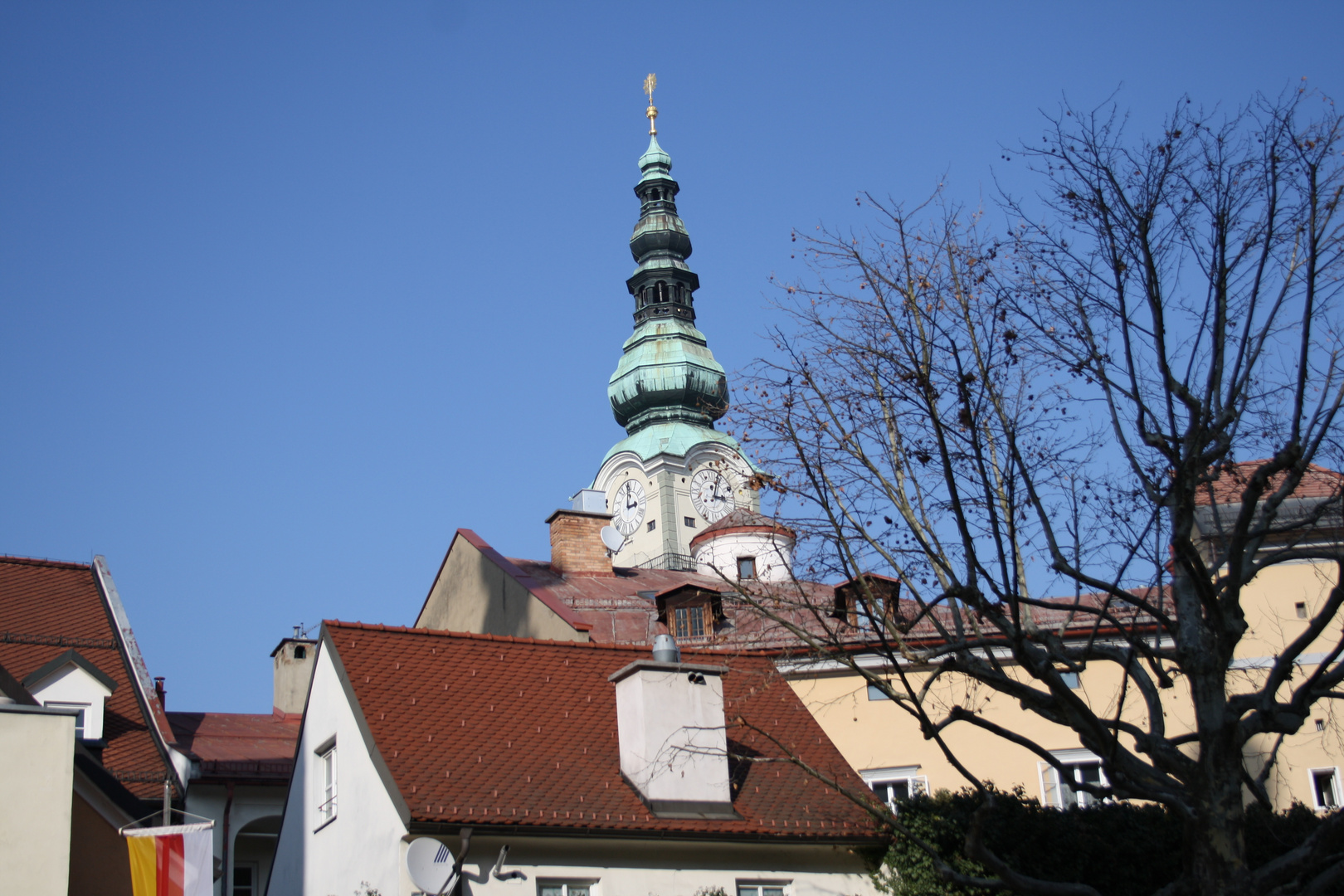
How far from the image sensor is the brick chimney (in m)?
35.7

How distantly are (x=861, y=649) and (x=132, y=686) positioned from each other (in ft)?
41.7

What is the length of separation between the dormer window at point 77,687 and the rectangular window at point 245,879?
4.15 meters

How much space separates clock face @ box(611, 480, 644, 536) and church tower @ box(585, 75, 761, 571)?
44 millimetres

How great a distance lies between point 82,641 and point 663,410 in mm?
55274

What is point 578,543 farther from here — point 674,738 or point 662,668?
point 674,738

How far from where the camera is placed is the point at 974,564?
14141 millimetres

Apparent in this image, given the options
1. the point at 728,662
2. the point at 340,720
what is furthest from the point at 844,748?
the point at 340,720

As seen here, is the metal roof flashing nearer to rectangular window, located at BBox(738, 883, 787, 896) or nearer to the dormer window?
rectangular window, located at BBox(738, 883, 787, 896)

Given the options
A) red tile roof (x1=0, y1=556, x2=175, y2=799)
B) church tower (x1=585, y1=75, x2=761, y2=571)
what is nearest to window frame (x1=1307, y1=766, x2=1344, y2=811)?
red tile roof (x1=0, y1=556, x2=175, y2=799)

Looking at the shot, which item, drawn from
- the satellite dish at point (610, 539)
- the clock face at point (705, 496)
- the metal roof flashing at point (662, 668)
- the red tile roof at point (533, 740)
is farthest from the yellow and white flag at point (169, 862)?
the clock face at point (705, 496)

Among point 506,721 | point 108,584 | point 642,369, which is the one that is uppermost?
point 642,369

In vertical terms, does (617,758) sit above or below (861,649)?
below

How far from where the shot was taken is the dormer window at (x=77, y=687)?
24.5 m

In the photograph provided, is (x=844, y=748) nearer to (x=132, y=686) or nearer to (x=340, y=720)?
(x=340, y=720)
